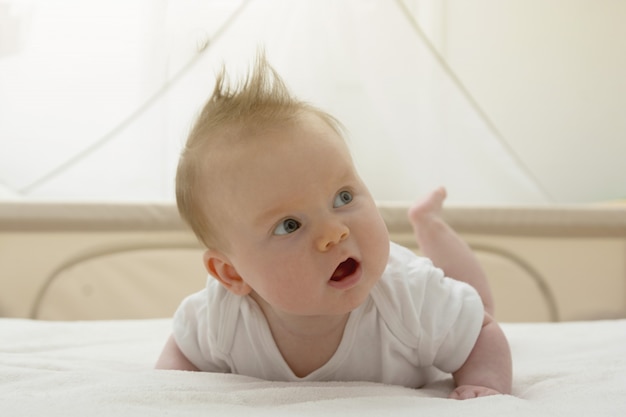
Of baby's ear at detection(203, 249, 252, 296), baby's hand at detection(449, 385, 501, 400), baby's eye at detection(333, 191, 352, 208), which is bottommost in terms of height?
baby's hand at detection(449, 385, 501, 400)

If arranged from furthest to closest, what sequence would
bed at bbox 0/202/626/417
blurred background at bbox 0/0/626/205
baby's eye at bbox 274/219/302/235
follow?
blurred background at bbox 0/0/626/205, bed at bbox 0/202/626/417, baby's eye at bbox 274/219/302/235

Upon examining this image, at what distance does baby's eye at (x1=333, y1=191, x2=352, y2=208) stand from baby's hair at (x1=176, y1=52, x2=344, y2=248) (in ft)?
0.28

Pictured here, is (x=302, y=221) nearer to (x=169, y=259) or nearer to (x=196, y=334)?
(x=196, y=334)

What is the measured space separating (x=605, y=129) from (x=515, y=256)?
0.64 meters

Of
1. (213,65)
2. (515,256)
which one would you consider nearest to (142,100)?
(213,65)

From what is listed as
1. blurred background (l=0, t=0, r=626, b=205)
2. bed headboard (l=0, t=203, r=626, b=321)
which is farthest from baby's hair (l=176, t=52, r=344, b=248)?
blurred background (l=0, t=0, r=626, b=205)

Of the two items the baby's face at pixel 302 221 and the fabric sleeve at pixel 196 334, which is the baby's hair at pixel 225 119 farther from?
the fabric sleeve at pixel 196 334

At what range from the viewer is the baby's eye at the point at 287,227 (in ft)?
2.62

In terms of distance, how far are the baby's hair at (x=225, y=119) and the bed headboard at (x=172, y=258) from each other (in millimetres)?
794

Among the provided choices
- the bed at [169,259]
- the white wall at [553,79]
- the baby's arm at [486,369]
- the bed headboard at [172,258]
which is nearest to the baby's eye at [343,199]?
the baby's arm at [486,369]

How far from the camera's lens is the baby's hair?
0.81m

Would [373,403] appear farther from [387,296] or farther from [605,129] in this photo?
[605,129]

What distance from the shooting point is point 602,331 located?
1179 millimetres

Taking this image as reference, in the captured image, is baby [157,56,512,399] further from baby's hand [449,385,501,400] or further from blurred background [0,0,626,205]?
blurred background [0,0,626,205]
